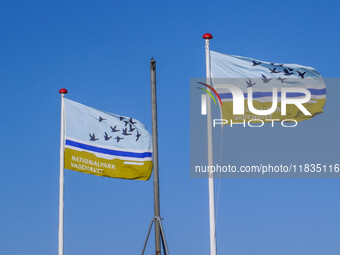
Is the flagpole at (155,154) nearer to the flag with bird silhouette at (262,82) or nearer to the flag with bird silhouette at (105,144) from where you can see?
the flag with bird silhouette at (262,82)

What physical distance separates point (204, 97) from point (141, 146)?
5949 millimetres

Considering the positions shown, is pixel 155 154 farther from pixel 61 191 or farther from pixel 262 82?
pixel 61 191

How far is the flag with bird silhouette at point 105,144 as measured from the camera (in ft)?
111

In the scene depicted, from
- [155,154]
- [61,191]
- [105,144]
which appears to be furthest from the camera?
[61,191]

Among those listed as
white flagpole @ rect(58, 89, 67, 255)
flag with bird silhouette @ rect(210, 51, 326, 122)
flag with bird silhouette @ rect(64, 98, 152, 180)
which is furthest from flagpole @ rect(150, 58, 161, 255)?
white flagpole @ rect(58, 89, 67, 255)

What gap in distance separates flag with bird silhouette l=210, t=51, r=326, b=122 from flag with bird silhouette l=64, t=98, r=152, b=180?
665 cm

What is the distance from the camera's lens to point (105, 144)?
3378cm

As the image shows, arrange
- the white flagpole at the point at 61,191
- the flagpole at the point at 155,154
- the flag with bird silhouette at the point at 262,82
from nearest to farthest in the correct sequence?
1. the flagpole at the point at 155,154
2. the flag with bird silhouette at the point at 262,82
3. the white flagpole at the point at 61,191

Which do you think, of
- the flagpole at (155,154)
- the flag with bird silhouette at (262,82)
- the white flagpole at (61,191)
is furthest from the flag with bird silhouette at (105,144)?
the flag with bird silhouette at (262,82)

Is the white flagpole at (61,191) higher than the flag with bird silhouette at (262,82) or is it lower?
lower

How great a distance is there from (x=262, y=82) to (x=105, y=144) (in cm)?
815

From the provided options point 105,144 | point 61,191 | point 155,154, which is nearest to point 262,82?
point 155,154

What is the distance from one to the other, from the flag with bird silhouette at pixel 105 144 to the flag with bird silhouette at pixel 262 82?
665cm

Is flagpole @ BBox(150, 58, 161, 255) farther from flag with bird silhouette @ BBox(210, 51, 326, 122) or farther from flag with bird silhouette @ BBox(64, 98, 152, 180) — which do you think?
flag with bird silhouette @ BBox(64, 98, 152, 180)
